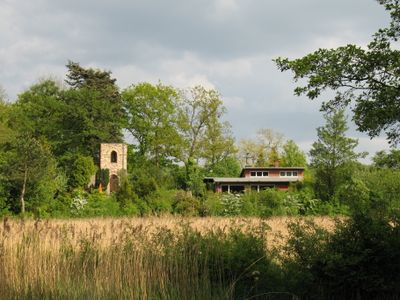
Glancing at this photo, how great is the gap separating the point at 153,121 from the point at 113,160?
8.89m

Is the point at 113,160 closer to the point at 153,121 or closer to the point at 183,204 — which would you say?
the point at 153,121

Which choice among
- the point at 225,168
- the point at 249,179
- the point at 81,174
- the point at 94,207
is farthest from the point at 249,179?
the point at 94,207

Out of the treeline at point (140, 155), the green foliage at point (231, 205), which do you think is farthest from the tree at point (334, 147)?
the green foliage at point (231, 205)

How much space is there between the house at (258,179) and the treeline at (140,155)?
121 inches

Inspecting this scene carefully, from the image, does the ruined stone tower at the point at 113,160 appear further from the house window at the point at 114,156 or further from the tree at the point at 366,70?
the tree at the point at 366,70

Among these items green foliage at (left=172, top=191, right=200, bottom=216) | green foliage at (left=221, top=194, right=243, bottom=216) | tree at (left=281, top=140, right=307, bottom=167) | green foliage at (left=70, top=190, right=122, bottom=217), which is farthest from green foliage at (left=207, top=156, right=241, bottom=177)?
green foliage at (left=172, top=191, right=200, bottom=216)

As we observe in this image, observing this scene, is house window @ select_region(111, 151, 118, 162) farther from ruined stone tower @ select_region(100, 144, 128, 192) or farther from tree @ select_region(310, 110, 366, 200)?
tree @ select_region(310, 110, 366, 200)

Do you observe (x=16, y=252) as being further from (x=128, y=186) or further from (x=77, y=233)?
(x=128, y=186)

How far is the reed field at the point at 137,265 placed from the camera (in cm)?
655

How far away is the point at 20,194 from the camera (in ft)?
94.0

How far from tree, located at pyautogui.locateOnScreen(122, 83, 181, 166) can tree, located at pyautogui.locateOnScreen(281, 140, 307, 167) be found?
60.8ft

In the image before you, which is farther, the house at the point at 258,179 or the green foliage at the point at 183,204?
the house at the point at 258,179

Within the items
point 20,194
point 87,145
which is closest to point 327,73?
point 20,194

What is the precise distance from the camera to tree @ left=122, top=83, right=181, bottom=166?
183 feet
